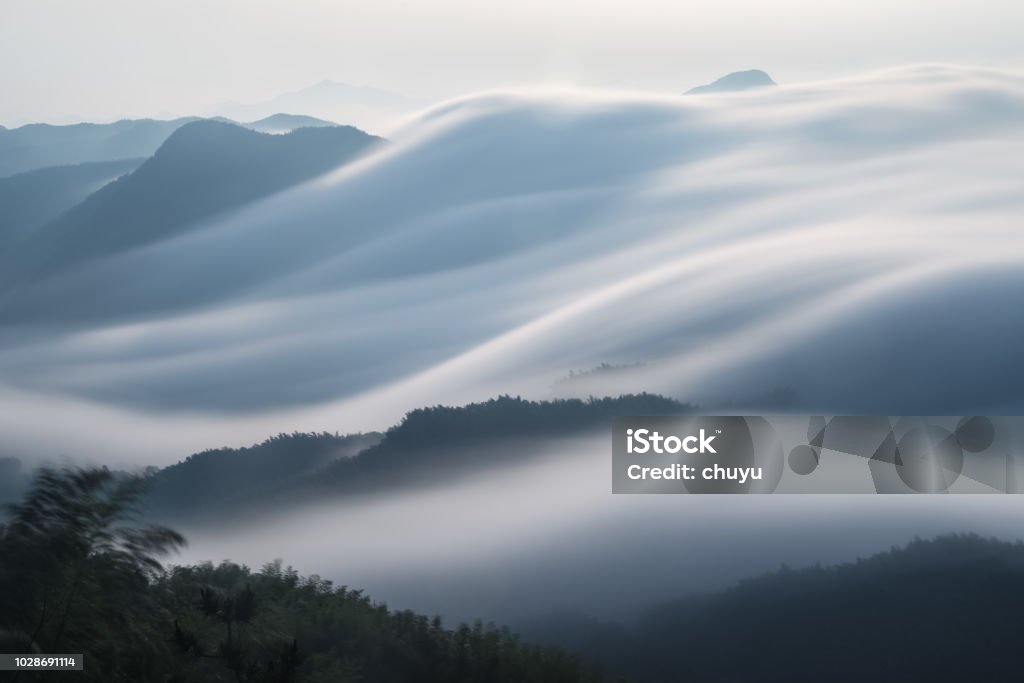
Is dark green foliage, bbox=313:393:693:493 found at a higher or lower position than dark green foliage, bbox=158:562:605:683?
higher

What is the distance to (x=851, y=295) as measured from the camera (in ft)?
240

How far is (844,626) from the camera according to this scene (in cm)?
2639

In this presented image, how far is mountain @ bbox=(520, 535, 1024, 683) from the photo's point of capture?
24.3 meters

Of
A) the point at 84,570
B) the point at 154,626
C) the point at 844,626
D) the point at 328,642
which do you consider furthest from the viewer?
the point at 844,626

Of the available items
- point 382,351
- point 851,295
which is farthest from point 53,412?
point 851,295

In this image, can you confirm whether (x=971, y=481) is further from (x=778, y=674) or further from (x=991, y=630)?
(x=778, y=674)

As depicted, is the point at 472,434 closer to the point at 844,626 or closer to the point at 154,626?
the point at 844,626

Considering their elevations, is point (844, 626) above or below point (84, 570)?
above

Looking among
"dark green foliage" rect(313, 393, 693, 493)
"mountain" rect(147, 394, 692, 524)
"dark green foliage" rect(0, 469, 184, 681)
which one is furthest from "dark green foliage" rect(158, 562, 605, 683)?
"dark green foliage" rect(313, 393, 693, 493)

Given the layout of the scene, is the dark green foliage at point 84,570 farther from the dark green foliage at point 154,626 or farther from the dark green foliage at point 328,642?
the dark green foliage at point 328,642

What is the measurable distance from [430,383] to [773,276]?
53.5 m

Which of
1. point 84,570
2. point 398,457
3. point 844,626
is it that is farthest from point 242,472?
point 84,570

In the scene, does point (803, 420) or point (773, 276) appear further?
point (773, 276)

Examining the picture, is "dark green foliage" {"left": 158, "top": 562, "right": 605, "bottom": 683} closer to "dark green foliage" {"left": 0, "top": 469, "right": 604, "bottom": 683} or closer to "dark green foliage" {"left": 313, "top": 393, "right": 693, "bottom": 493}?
"dark green foliage" {"left": 0, "top": 469, "right": 604, "bottom": 683}
